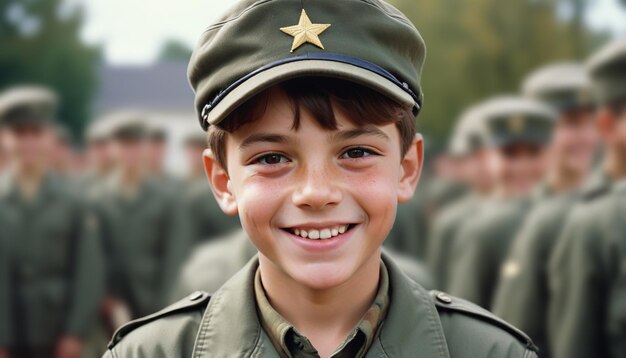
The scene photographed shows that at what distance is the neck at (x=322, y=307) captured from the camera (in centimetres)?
235

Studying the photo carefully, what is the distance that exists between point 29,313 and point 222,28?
595 centimetres

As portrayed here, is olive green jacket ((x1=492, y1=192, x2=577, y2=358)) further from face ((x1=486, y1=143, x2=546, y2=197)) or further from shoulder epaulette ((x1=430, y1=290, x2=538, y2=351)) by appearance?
shoulder epaulette ((x1=430, y1=290, x2=538, y2=351))

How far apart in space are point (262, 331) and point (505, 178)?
5.22 metres

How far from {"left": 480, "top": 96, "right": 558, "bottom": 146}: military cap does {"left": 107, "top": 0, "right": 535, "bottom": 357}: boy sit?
16.2 feet

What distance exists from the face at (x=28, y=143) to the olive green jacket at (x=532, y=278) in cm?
401

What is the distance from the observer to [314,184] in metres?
2.20

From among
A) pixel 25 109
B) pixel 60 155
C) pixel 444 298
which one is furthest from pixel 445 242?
pixel 60 155

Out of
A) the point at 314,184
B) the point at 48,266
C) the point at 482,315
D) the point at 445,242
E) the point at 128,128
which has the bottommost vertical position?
the point at 445,242

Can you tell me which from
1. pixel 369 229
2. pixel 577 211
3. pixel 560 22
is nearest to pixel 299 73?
pixel 369 229

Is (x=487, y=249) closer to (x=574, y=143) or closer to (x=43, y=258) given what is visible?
(x=574, y=143)

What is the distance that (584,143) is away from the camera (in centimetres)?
705

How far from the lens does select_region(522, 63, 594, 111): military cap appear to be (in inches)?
289

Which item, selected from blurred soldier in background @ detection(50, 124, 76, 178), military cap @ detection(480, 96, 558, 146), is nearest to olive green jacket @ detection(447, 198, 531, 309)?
military cap @ detection(480, 96, 558, 146)

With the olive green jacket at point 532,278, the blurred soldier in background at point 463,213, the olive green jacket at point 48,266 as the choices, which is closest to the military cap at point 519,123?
the blurred soldier in background at point 463,213
